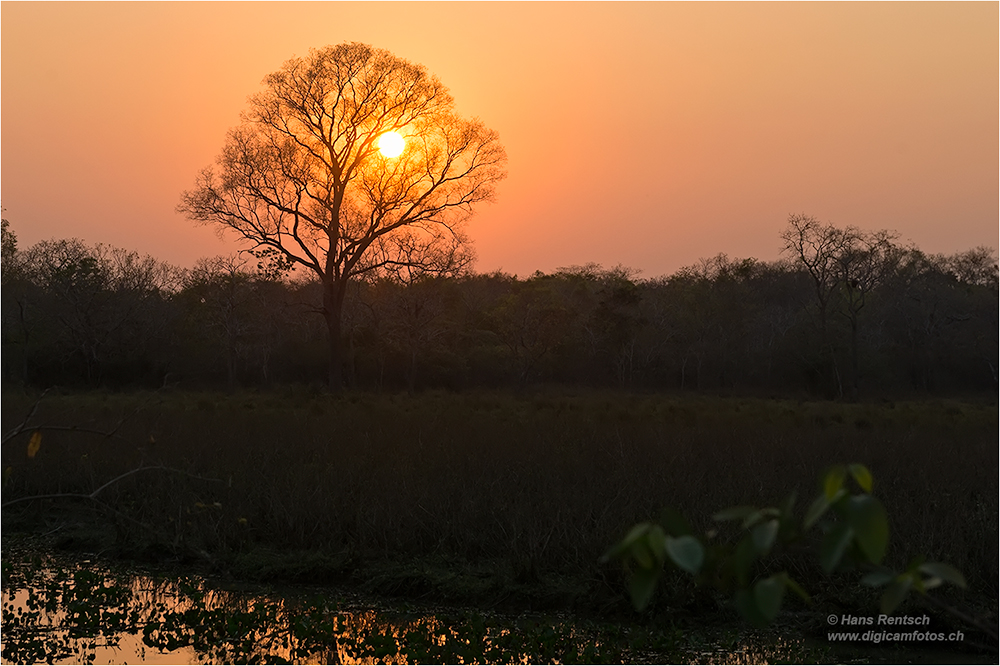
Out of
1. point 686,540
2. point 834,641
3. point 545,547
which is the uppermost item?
point 686,540

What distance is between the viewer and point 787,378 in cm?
5206

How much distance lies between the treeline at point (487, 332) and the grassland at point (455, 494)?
2086 centimetres

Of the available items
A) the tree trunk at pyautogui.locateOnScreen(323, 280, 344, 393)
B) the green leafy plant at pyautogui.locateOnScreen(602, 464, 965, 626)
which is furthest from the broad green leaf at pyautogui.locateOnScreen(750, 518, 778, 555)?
the tree trunk at pyautogui.locateOnScreen(323, 280, 344, 393)

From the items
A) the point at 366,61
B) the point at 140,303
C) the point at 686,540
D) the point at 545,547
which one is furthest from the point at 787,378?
the point at 686,540

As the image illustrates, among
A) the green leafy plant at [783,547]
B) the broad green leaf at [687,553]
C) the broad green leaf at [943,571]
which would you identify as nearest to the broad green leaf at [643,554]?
the green leafy plant at [783,547]

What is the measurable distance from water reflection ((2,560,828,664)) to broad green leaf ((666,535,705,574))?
5.61 meters

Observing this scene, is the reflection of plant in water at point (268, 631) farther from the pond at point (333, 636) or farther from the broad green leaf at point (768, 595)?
the broad green leaf at point (768, 595)

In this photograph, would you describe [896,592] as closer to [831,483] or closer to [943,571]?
[943,571]

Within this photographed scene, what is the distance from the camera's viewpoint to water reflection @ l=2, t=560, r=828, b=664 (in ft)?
21.4

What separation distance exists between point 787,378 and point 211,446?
44.7 metres

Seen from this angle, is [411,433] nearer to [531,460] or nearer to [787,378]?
[531,460]

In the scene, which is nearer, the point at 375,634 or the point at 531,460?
the point at 375,634

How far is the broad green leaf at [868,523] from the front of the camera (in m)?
1.22

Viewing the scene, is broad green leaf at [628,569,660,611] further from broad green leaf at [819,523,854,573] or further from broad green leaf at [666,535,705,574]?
broad green leaf at [819,523,854,573]
